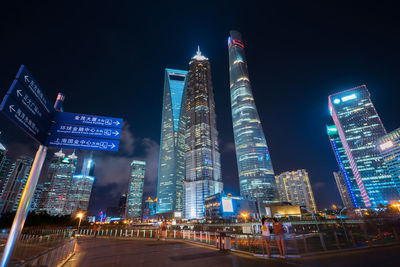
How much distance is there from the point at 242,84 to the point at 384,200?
150011 millimetres

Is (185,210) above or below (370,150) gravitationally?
below

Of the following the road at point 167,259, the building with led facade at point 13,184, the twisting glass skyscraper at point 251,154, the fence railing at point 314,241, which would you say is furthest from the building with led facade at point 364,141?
the building with led facade at point 13,184

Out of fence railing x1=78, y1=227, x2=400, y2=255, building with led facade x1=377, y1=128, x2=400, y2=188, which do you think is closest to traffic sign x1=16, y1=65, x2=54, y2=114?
fence railing x1=78, y1=227, x2=400, y2=255

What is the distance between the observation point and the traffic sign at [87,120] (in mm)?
7352

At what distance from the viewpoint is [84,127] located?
7.68 meters

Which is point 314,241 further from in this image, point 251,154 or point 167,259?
point 251,154

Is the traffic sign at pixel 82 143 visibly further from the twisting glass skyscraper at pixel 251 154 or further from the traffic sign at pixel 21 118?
the twisting glass skyscraper at pixel 251 154

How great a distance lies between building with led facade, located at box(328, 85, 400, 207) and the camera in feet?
430

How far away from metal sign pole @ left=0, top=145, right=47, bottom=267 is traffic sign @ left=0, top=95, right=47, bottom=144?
0.52 metres

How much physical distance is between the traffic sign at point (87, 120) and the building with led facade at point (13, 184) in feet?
598

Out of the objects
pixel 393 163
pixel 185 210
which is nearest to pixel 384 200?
pixel 393 163

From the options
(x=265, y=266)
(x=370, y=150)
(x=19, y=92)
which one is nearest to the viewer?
(x=19, y=92)

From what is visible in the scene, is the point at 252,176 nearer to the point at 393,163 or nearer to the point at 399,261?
the point at 393,163

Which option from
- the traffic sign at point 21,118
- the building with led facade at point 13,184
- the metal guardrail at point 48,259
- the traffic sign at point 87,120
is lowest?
the metal guardrail at point 48,259
